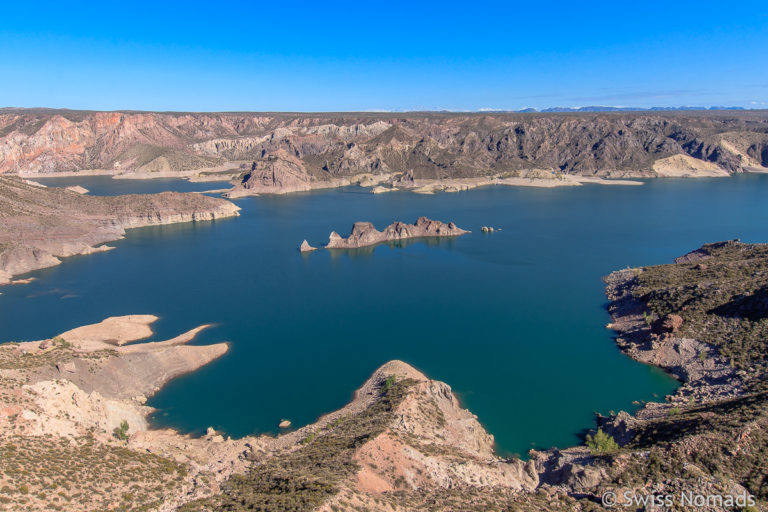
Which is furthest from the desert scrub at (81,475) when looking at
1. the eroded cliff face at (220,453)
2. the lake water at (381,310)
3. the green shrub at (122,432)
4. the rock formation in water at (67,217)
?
the rock formation in water at (67,217)

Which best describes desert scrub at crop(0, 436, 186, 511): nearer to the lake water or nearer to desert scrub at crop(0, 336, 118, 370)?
the lake water

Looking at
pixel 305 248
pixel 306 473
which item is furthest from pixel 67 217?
pixel 306 473

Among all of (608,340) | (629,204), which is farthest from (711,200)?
(608,340)

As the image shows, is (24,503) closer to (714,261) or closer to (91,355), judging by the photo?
(91,355)

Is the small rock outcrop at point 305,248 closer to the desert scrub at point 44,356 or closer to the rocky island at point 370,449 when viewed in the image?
the rocky island at point 370,449

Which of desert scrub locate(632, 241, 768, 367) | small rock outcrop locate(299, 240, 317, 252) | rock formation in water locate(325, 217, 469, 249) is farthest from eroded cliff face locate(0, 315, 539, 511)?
rock formation in water locate(325, 217, 469, 249)

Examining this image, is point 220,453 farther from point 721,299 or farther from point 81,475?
point 721,299
